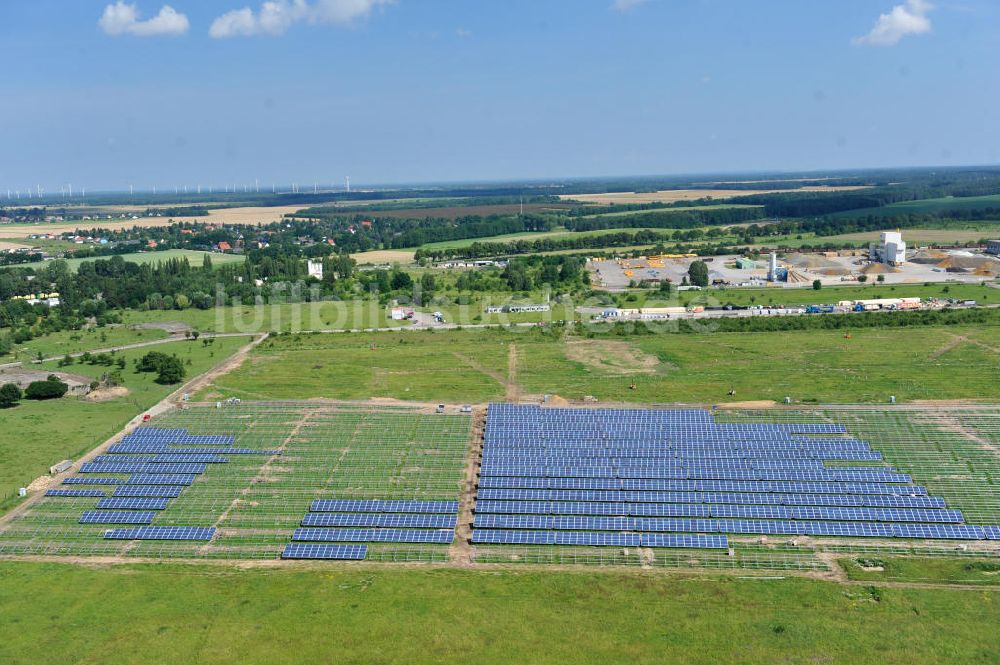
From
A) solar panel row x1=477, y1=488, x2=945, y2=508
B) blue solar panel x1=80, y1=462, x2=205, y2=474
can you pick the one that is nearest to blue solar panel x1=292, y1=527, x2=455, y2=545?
solar panel row x1=477, y1=488, x2=945, y2=508

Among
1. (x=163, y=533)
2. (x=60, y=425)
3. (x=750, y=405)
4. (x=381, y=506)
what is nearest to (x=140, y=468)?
(x=163, y=533)

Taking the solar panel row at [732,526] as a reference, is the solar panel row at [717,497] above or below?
above

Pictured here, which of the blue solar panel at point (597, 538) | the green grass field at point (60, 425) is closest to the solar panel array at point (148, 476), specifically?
the green grass field at point (60, 425)

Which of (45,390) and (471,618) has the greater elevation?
(45,390)

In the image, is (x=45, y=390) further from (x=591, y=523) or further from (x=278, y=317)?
(x=591, y=523)

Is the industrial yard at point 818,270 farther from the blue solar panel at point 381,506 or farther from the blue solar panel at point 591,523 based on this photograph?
the blue solar panel at point 381,506

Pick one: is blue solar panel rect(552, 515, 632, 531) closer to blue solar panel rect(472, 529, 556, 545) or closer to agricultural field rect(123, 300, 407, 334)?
blue solar panel rect(472, 529, 556, 545)
